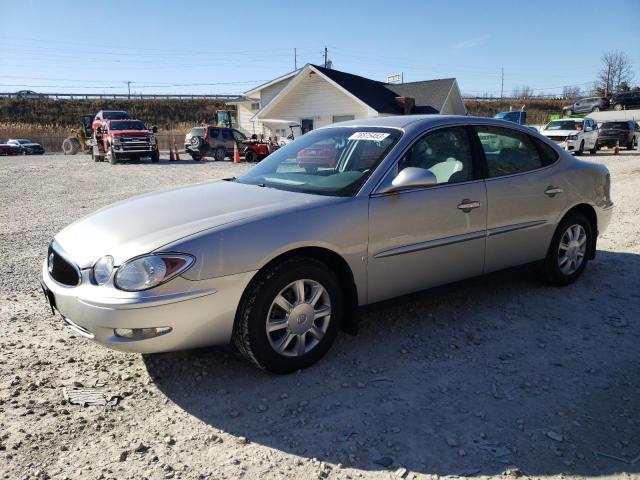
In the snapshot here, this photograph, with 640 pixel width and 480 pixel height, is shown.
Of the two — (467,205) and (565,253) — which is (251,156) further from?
(467,205)

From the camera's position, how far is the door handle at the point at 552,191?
4.42 metres

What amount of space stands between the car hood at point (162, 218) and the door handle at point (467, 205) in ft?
3.55

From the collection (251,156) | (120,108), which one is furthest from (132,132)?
(120,108)

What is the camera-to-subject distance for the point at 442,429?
2.60 meters

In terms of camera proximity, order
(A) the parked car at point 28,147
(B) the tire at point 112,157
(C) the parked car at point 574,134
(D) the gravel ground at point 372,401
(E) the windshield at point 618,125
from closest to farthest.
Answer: (D) the gravel ground at point 372,401 → (C) the parked car at point 574,134 → (B) the tire at point 112,157 → (E) the windshield at point 618,125 → (A) the parked car at point 28,147

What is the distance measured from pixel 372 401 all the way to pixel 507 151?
2.60 m

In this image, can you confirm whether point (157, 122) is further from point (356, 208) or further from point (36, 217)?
point (356, 208)

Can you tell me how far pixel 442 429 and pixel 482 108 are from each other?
7469 centimetres

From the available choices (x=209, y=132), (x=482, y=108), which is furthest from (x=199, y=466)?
(x=482, y=108)

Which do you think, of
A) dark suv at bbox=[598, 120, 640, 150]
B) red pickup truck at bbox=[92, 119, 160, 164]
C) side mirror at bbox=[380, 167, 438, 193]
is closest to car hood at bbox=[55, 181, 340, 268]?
side mirror at bbox=[380, 167, 438, 193]

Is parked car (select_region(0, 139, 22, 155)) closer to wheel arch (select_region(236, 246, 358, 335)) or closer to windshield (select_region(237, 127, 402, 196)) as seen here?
windshield (select_region(237, 127, 402, 196))

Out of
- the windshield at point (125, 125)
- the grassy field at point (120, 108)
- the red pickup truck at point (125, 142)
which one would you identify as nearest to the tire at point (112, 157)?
the red pickup truck at point (125, 142)

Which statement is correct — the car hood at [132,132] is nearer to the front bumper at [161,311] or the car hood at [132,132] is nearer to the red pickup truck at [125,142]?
the red pickup truck at [125,142]

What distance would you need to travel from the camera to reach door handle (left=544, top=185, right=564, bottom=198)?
174 inches
